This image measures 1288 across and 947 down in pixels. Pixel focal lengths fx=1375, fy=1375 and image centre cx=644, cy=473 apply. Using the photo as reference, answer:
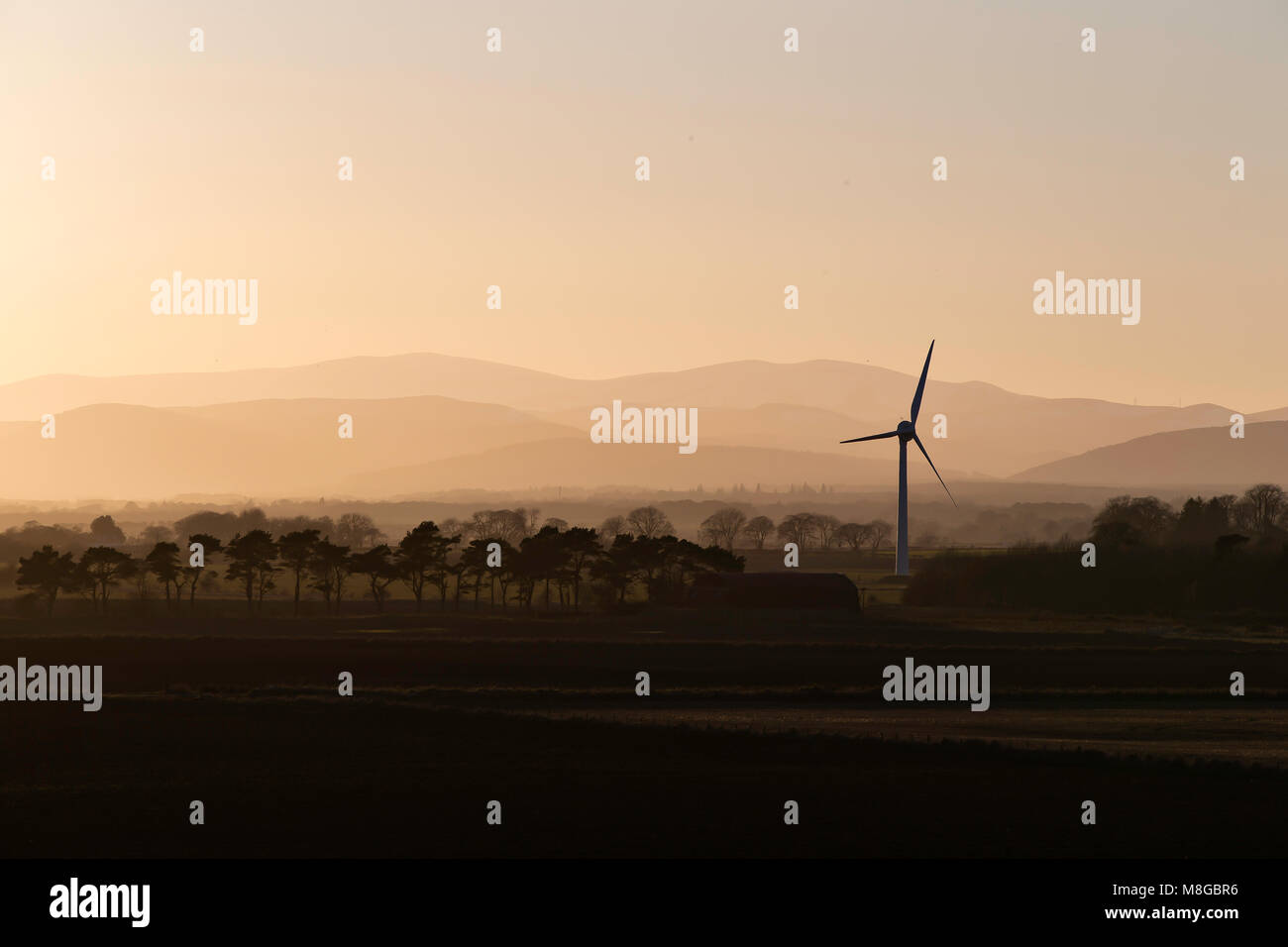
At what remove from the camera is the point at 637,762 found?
41.6 metres

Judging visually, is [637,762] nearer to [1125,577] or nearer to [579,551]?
[579,551]

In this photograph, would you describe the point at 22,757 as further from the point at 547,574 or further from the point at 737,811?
the point at 547,574

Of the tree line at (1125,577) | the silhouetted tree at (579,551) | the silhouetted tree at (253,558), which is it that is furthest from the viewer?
the silhouetted tree at (253,558)

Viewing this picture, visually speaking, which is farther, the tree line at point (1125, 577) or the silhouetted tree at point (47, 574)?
the silhouetted tree at point (47, 574)

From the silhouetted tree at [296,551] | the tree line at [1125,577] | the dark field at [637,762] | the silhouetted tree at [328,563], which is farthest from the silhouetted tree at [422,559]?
the dark field at [637,762]

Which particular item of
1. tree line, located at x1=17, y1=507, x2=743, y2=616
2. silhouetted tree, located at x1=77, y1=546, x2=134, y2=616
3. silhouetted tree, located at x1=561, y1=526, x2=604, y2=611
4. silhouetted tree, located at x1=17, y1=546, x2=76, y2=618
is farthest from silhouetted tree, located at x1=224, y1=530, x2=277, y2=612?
silhouetted tree, located at x1=561, y1=526, x2=604, y2=611

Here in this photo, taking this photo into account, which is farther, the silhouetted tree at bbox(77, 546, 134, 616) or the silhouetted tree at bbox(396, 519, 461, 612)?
the silhouetted tree at bbox(396, 519, 461, 612)

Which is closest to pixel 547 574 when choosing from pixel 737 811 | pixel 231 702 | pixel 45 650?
pixel 45 650

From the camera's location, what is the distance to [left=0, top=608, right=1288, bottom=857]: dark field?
3166cm

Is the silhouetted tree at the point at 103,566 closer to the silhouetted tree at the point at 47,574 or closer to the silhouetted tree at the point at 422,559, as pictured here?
the silhouetted tree at the point at 47,574

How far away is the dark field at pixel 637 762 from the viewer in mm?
31656

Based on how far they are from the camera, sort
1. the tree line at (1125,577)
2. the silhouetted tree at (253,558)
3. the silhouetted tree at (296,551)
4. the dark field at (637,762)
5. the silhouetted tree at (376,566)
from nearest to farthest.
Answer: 1. the dark field at (637,762)
2. the tree line at (1125,577)
3. the silhouetted tree at (253,558)
4. the silhouetted tree at (376,566)
5. the silhouetted tree at (296,551)

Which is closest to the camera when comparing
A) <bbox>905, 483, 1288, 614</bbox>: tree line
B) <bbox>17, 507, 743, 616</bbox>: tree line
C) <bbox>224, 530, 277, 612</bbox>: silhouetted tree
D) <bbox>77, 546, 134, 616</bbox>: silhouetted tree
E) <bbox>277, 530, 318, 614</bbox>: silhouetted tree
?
<bbox>905, 483, 1288, 614</bbox>: tree line

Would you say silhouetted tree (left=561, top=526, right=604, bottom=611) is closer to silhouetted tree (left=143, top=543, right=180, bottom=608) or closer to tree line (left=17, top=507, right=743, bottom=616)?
tree line (left=17, top=507, right=743, bottom=616)
